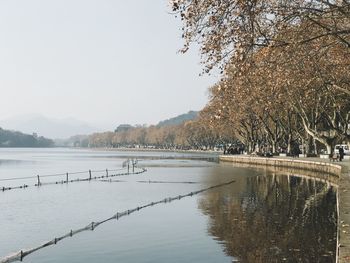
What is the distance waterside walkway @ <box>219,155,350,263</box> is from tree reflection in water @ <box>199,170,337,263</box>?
1097 mm

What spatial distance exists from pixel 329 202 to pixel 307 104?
32278 mm

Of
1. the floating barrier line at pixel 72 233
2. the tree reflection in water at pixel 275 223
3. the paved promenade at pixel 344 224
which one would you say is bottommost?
the floating barrier line at pixel 72 233

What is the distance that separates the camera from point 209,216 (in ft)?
96.0

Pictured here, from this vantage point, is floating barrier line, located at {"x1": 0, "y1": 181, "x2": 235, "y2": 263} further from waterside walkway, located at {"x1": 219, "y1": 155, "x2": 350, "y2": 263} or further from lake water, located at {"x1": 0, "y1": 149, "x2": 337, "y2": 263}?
waterside walkway, located at {"x1": 219, "y1": 155, "x2": 350, "y2": 263}

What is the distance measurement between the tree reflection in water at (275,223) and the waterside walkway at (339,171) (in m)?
1.10

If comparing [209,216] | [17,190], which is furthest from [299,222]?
[17,190]

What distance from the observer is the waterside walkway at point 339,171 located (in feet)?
54.1

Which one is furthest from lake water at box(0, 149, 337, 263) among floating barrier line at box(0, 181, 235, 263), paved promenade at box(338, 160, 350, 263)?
paved promenade at box(338, 160, 350, 263)

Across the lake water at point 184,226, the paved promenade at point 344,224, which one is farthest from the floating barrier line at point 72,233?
the paved promenade at point 344,224

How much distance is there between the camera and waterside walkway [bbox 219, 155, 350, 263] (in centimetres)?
1648

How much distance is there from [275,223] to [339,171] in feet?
92.4

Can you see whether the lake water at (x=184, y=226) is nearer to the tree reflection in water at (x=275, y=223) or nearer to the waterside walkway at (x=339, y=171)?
the tree reflection in water at (x=275, y=223)

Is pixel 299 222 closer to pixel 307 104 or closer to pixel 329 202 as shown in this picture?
pixel 329 202

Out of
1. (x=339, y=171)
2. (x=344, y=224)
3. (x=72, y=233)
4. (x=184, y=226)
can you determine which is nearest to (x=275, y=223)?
(x=184, y=226)
